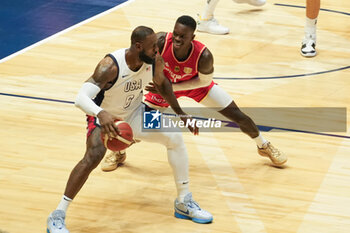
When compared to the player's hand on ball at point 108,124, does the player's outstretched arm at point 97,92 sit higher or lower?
higher

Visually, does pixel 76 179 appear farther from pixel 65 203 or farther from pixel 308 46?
pixel 308 46

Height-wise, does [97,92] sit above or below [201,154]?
above

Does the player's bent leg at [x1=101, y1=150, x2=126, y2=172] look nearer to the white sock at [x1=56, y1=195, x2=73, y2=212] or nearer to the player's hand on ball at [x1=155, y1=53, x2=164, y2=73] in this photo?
the player's hand on ball at [x1=155, y1=53, x2=164, y2=73]

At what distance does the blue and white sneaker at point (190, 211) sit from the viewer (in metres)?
5.43

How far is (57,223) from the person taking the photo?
5.07 m

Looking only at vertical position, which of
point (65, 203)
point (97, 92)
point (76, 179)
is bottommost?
Result: point (65, 203)

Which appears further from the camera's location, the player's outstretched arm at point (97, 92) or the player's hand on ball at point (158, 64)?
the player's hand on ball at point (158, 64)

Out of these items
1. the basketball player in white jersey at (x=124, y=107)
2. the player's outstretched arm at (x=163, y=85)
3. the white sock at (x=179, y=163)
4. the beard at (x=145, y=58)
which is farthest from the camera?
the player's outstretched arm at (x=163, y=85)

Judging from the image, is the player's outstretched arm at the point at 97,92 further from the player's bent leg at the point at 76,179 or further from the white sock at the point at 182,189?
the white sock at the point at 182,189

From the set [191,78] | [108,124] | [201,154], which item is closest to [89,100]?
[108,124]

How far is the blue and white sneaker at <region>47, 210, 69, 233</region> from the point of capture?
5.06 metres

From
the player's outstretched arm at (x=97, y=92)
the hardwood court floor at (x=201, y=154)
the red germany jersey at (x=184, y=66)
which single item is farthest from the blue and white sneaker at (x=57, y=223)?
the red germany jersey at (x=184, y=66)

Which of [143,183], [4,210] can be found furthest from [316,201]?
[4,210]

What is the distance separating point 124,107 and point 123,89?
19cm
